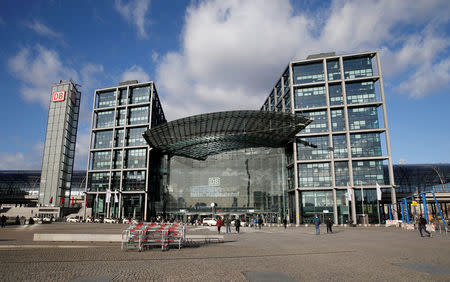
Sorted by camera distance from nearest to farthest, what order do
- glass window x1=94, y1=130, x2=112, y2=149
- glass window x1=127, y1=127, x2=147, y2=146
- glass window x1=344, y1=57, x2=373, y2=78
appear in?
glass window x1=344, y1=57, x2=373, y2=78 → glass window x1=127, y1=127, x2=147, y2=146 → glass window x1=94, y1=130, x2=112, y2=149

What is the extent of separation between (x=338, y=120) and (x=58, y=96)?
79.0 m

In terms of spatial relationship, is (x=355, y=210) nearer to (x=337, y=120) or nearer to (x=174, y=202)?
(x=337, y=120)

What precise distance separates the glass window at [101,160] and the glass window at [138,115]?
982 centimetres

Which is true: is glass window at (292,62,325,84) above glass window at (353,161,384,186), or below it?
above

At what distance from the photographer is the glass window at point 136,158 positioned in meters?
75.1

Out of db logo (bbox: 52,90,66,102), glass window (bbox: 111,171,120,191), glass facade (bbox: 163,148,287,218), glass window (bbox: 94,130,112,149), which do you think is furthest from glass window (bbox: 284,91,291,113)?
db logo (bbox: 52,90,66,102)

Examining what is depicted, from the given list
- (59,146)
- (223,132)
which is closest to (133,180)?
(223,132)

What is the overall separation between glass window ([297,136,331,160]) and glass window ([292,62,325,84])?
12728 millimetres

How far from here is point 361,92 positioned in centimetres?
6388

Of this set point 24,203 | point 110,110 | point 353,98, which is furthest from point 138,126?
point 24,203

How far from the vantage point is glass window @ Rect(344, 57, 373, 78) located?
211ft

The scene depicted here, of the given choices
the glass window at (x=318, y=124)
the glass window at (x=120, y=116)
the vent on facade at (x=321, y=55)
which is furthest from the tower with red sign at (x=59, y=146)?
the vent on facade at (x=321, y=55)

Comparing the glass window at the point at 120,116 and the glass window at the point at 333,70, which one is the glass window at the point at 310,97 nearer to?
the glass window at the point at 333,70

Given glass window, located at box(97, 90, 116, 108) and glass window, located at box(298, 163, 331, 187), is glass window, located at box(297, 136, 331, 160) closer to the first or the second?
glass window, located at box(298, 163, 331, 187)
